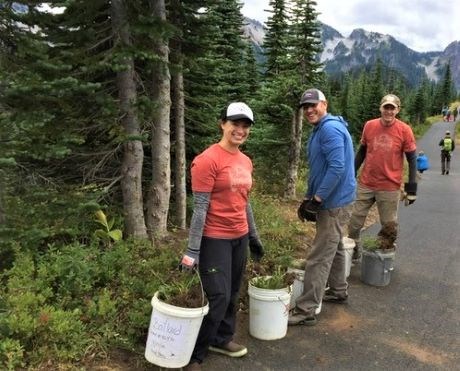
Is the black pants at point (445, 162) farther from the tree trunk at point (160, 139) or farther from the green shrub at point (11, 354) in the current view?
the green shrub at point (11, 354)

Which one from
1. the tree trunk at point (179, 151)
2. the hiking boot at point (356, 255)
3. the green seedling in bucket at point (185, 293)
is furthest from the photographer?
the tree trunk at point (179, 151)

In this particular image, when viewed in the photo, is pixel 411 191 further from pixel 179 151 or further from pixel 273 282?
pixel 179 151

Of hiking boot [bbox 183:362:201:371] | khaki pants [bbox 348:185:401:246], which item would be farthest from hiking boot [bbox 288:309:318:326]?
khaki pants [bbox 348:185:401:246]

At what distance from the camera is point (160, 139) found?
7.70 metres

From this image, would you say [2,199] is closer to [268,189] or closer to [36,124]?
[36,124]

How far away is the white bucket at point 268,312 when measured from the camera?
489 cm

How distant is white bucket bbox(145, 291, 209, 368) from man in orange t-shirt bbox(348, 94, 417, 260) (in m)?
3.74

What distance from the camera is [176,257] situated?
20.2 feet

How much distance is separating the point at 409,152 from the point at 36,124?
495 centimetres

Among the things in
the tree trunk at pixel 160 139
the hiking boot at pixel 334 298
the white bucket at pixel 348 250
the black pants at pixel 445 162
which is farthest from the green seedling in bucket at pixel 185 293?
the black pants at pixel 445 162

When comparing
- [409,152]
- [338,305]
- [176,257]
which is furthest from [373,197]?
[176,257]

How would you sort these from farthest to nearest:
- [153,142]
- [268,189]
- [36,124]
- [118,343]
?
[268,189] < [153,142] < [36,124] < [118,343]

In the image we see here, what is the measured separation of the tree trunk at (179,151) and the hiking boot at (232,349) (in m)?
4.57

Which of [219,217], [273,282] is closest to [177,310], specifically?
[219,217]
